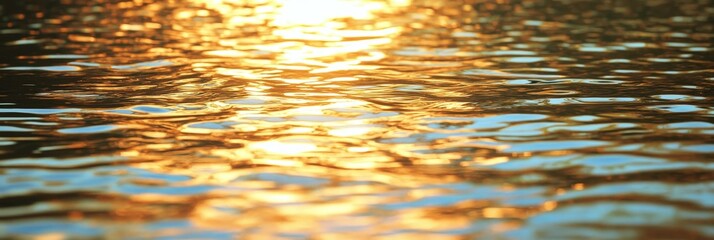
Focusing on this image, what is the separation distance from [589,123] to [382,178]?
231 cm

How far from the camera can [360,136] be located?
7043 millimetres

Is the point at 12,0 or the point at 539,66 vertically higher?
the point at 12,0

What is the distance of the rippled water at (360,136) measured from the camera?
16.3 ft

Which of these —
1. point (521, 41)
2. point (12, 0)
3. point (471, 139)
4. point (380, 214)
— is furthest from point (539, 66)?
point (12, 0)

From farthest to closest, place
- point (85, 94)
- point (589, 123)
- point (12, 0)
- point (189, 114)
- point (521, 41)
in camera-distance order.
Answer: point (12, 0) < point (521, 41) < point (85, 94) < point (189, 114) < point (589, 123)

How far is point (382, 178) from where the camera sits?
18.9 ft

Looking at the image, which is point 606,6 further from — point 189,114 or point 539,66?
point 189,114

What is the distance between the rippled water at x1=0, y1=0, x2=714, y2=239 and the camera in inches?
196

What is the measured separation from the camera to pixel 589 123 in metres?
7.40

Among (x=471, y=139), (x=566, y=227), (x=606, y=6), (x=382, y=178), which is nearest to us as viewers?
(x=566, y=227)

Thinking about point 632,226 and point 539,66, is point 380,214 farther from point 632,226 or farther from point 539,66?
point 539,66

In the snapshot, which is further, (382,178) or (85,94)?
(85,94)

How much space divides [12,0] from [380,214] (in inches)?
679

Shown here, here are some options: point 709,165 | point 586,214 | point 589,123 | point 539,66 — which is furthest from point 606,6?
point 586,214
